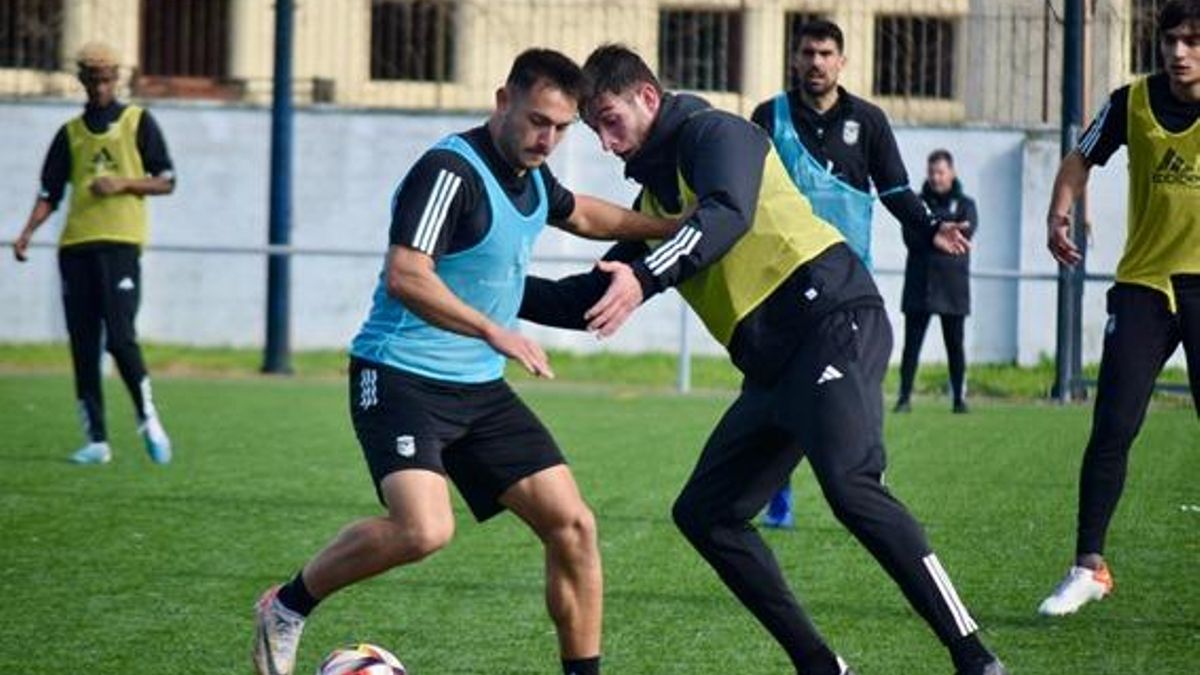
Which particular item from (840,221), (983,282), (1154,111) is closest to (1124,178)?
(983,282)

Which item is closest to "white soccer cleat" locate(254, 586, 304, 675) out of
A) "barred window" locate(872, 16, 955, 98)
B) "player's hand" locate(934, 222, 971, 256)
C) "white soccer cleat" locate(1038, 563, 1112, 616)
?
"player's hand" locate(934, 222, 971, 256)

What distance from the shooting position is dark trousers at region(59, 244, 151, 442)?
14.2 metres

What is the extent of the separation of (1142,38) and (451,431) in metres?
12.1

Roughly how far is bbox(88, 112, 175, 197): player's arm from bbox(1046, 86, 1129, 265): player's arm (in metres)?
6.45

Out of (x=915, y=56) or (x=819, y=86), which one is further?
(x=915, y=56)

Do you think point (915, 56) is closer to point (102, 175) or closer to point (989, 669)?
point (102, 175)

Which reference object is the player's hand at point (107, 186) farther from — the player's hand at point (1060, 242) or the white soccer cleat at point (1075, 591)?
the white soccer cleat at point (1075, 591)

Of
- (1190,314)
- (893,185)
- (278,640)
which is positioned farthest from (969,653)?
(893,185)

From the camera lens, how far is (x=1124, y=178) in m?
21.0

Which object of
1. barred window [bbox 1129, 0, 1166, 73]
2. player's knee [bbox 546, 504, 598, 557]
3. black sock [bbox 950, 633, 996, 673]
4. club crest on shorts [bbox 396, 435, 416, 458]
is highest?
barred window [bbox 1129, 0, 1166, 73]

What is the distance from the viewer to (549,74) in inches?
285

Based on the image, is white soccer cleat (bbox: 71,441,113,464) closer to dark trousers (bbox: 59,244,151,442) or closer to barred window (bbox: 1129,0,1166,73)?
dark trousers (bbox: 59,244,151,442)

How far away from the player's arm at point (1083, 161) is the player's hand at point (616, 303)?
2.71 metres

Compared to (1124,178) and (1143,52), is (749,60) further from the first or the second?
(1143,52)
